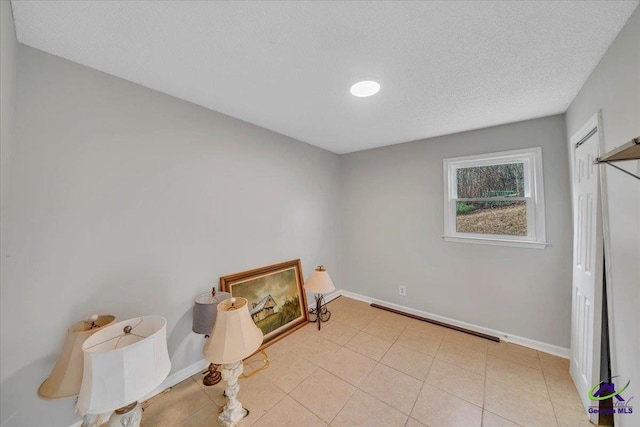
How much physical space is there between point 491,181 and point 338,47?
2349mm

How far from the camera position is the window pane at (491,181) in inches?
93.9

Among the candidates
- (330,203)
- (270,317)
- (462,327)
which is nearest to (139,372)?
(270,317)

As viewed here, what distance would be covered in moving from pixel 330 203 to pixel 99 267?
2.66 meters

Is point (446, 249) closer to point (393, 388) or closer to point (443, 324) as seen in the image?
point (443, 324)

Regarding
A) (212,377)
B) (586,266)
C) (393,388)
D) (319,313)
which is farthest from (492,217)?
(212,377)

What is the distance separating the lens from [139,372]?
99 centimetres

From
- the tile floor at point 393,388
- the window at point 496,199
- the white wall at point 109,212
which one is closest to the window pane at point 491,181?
the window at point 496,199

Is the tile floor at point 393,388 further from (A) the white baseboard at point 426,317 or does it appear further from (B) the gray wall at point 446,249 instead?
(B) the gray wall at point 446,249

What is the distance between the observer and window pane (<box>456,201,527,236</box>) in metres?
2.36

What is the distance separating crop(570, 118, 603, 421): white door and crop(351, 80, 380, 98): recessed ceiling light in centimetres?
143

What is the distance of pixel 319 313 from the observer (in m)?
2.77

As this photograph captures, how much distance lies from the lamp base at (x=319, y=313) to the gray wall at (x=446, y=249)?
74 centimetres

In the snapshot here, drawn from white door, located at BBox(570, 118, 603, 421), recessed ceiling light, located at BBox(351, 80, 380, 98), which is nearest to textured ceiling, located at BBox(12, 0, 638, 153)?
recessed ceiling light, located at BBox(351, 80, 380, 98)

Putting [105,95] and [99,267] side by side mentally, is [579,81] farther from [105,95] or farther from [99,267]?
[99,267]
